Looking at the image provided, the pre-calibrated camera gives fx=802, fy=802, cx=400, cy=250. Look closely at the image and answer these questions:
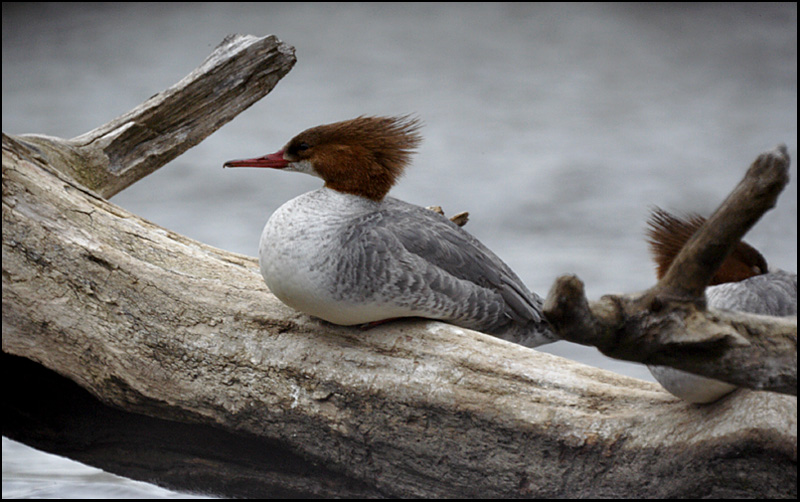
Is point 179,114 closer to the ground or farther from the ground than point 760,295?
farther from the ground

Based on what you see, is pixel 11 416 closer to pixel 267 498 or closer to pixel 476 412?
pixel 267 498

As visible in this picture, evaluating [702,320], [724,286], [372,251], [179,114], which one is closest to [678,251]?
[724,286]

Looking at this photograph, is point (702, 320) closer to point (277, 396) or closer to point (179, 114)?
point (277, 396)

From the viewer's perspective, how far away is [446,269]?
1.72m

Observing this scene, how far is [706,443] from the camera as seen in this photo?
1.35m

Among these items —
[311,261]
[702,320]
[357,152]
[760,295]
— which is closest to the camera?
[702,320]

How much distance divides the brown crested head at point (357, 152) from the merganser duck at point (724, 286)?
1.80 feet

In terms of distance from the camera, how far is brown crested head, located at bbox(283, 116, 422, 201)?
1.69 m

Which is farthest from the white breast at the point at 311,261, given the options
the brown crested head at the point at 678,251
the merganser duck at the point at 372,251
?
the brown crested head at the point at 678,251

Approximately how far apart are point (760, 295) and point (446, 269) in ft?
2.02

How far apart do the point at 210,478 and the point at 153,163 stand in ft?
2.89

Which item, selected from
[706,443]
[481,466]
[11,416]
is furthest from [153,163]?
[706,443]

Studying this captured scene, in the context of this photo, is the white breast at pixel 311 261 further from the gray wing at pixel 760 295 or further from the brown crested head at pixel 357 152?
the gray wing at pixel 760 295

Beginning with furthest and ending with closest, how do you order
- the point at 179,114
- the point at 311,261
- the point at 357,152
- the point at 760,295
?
the point at 179,114 < the point at 357,152 < the point at 311,261 < the point at 760,295
